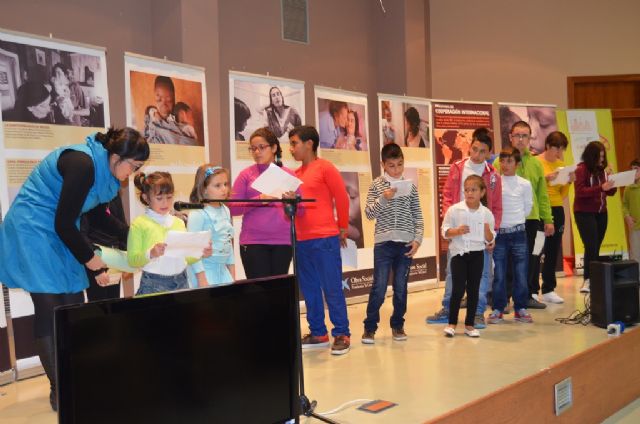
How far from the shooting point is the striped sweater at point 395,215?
173 inches

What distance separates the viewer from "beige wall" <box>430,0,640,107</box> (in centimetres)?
825

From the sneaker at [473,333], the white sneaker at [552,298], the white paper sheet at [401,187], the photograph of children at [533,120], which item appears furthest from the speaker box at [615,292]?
the photograph of children at [533,120]

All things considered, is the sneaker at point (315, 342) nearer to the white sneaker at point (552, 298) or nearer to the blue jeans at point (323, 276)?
the blue jeans at point (323, 276)

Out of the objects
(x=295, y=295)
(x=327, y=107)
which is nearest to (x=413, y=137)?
(x=327, y=107)

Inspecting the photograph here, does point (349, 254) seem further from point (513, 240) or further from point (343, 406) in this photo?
point (343, 406)

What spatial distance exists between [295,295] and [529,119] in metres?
5.96

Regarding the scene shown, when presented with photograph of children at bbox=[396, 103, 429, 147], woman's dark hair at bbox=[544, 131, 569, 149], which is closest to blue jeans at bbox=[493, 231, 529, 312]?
woman's dark hair at bbox=[544, 131, 569, 149]

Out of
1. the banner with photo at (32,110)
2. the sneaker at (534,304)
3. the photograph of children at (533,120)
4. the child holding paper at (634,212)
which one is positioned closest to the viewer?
the banner with photo at (32,110)

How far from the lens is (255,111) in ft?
17.4

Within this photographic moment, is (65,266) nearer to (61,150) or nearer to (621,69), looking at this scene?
(61,150)

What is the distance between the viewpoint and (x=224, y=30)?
20.3 ft

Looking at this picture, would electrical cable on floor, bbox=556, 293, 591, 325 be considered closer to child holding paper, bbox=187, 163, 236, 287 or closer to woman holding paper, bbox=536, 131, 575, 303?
woman holding paper, bbox=536, 131, 575, 303

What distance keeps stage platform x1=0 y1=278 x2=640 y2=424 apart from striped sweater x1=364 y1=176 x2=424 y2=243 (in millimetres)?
728

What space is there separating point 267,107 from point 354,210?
1.37 meters
